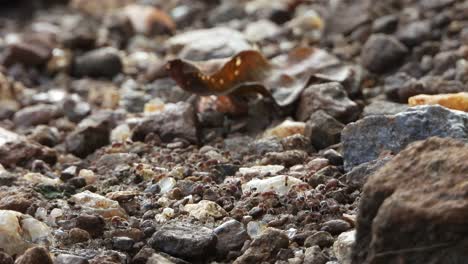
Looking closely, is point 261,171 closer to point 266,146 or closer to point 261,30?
point 266,146

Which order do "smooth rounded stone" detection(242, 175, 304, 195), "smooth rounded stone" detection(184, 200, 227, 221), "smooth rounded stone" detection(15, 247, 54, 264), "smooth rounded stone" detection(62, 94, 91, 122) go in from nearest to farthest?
"smooth rounded stone" detection(15, 247, 54, 264)
"smooth rounded stone" detection(184, 200, 227, 221)
"smooth rounded stone" detection(242, 175, 304, 195)
"smooth rounded stone" detection(62, 94, 91, 122)

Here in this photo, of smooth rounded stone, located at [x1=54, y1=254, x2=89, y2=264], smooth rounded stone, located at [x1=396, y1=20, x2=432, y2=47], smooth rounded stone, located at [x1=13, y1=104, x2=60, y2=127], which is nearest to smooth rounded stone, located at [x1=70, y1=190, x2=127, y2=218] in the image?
smooth rounded stone, located at [x1=54, y1=254, x2=89, y2=264]

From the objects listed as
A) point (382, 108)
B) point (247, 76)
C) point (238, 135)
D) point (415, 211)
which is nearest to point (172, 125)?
point (238, 135)

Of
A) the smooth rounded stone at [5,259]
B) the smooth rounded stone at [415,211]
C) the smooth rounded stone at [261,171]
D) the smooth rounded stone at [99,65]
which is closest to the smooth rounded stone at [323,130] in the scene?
the smooth rounded stone at [261,171]

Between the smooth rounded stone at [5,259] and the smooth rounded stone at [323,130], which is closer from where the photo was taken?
the smooth rounded stone at [5,259]

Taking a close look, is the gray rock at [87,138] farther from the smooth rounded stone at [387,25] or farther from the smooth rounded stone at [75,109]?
the smooth rounded stone at [387,25]

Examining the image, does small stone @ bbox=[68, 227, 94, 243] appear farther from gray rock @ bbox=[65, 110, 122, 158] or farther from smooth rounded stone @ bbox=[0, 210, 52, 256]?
gray rock @ bbox=[65, 110, 122, 158]
